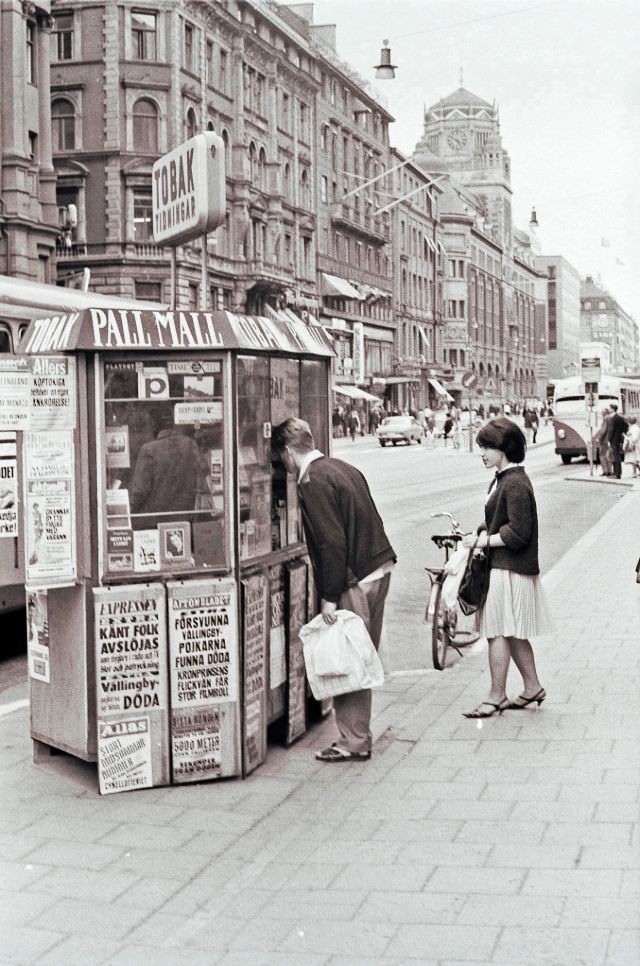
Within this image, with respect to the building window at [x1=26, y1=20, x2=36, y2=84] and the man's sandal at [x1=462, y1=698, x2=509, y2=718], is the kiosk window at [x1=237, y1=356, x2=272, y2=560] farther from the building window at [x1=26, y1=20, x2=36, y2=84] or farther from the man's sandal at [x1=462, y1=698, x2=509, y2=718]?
the building window at [x1=26, y1=20, x2=36, y2=84]

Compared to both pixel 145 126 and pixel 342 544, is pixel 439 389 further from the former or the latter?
pixel 342 544

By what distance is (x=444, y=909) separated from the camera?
14.8 feet

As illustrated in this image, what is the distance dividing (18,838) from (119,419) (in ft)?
6.33

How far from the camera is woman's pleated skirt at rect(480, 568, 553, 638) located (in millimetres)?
7312

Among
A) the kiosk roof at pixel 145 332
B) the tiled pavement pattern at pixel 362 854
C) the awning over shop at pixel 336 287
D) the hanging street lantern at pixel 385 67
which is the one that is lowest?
the tiled pavement pattern at pixel 362 854

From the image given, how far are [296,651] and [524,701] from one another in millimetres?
1408

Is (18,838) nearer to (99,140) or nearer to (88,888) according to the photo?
(88,888)

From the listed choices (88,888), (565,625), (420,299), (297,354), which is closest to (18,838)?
(88,888)

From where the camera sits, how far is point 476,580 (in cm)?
739

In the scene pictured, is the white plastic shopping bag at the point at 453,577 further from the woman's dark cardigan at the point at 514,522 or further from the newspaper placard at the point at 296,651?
the newspaper placard at the point at 296,651

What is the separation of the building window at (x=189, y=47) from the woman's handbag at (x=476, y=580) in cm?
5142

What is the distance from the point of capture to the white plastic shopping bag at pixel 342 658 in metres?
6.39

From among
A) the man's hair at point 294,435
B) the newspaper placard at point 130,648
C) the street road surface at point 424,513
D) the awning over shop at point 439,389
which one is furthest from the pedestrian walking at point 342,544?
the awning over shop at point 439,389

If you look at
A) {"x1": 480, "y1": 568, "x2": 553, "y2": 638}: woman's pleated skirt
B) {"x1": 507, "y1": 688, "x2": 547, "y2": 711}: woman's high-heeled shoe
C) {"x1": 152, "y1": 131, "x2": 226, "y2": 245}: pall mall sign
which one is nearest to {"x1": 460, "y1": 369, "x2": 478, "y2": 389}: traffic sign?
{"x1": 152, "y1": 131, "x2": 226, "y2": 245}: pall mall sign
